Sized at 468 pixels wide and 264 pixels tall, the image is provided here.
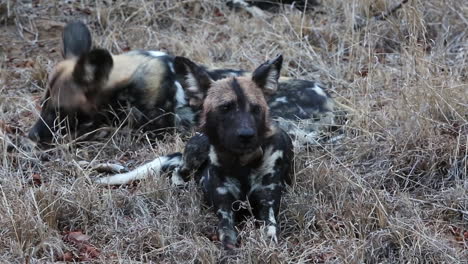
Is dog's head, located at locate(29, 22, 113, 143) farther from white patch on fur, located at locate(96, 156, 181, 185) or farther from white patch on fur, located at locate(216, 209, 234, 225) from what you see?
white patch on fur, located at locate(216, 209, 234, 225)

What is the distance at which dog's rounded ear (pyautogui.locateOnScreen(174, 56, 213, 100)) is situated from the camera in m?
3.38

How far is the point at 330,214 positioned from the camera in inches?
130

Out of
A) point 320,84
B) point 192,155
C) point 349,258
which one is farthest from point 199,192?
point 320,84

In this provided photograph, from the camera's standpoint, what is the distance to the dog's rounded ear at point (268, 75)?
337 centimetres

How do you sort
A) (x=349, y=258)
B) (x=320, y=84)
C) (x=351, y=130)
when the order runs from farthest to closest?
(x=320, y=84), (x=351, y=130), (x=349, y=258)

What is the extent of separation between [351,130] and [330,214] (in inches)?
31.0

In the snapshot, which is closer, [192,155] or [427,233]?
[427,233]

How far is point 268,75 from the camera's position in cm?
339

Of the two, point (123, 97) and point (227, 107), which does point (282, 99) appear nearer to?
point (123, 97)

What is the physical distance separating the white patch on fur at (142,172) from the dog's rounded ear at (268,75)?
1.98ft

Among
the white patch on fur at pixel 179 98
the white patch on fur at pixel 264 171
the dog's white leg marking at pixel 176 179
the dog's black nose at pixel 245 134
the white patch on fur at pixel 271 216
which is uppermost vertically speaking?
the dog's black nose at pixel 245 134

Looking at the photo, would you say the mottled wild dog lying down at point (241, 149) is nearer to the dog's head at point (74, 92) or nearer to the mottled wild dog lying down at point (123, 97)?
the mottled wild dog lying down at point (123, 97)

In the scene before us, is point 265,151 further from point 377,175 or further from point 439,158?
point 439,158

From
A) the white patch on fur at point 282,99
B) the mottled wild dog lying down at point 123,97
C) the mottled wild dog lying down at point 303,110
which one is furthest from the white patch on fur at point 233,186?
the white patch on fur at point 282,99
